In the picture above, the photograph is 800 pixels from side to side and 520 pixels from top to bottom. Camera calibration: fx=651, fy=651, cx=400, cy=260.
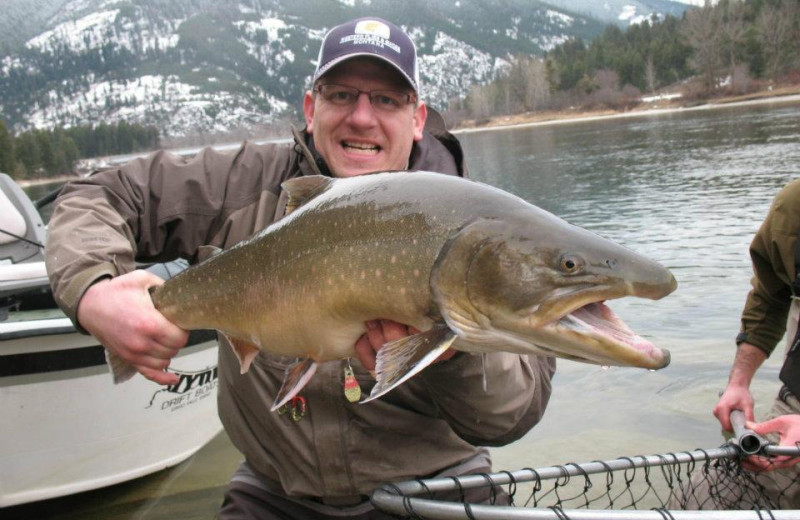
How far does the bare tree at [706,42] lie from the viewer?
8606 centimetres

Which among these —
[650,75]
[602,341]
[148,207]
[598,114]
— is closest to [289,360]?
[148,207]

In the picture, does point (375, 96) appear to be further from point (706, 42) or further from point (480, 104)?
point (480, 104)

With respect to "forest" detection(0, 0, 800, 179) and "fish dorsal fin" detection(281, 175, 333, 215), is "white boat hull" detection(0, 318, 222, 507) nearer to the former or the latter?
"fish dorsal fin" detection(281, 175, 333, 215)

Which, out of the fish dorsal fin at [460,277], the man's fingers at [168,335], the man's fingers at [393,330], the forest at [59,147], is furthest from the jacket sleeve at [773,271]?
the forest at [59,147]

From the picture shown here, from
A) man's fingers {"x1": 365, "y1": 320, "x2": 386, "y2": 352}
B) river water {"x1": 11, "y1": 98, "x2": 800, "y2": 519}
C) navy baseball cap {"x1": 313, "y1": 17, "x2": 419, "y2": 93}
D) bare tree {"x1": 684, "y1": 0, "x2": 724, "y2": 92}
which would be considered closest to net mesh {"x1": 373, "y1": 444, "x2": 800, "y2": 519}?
man's fingers {"x1": 365, "y1": 320, "x2": 386, "y2": 352}

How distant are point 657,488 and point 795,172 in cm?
1952

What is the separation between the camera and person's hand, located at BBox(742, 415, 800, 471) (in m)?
3.07

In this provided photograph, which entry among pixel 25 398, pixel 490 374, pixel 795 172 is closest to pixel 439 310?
pixel 490 374

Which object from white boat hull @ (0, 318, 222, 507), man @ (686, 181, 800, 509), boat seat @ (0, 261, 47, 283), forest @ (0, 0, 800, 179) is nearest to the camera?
man @ (686, 181, 800, 509)

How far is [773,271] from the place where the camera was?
13.1ft

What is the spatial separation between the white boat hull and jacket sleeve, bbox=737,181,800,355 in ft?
12.9

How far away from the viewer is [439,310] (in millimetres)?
1908

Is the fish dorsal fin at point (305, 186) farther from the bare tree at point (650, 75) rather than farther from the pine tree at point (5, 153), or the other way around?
the bare tree at point (650, 75)

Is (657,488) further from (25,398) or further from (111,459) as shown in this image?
(25,398)
